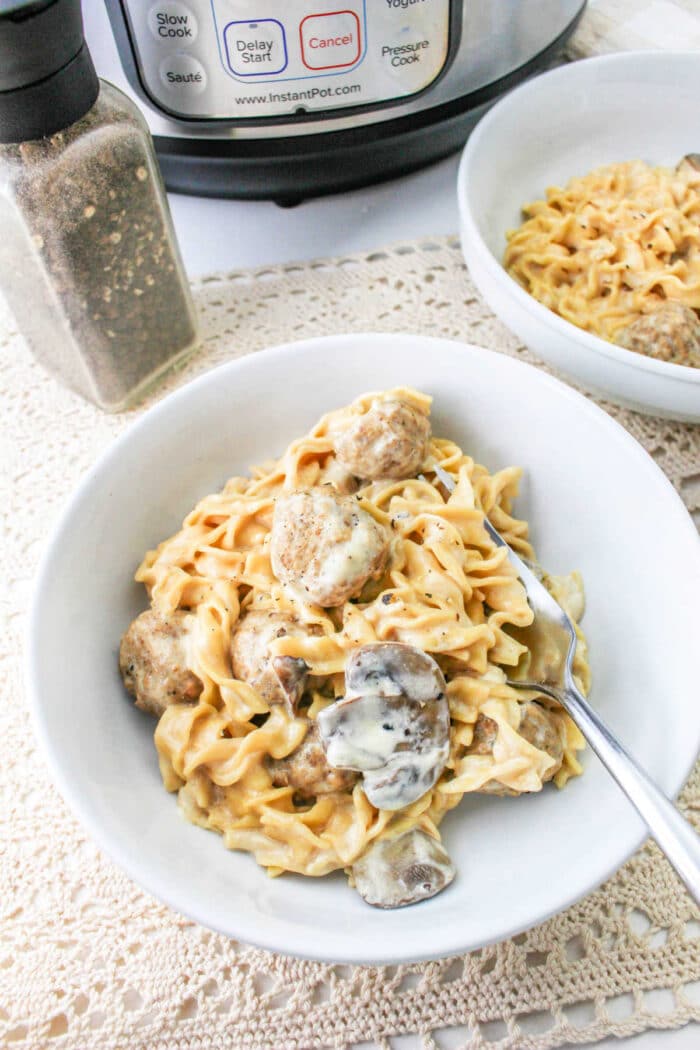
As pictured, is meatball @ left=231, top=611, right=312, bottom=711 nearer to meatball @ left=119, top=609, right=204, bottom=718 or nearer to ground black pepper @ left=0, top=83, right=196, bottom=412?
meatball @ left=119, top=609, right=204, bottom=718

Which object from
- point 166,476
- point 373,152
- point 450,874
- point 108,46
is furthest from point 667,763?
point 108,46

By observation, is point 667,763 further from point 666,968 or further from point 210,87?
point 210,87

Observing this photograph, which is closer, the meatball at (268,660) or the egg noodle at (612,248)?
the meatball at (268,660)

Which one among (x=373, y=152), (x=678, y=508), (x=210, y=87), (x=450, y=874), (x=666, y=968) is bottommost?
(x=666, y=968)

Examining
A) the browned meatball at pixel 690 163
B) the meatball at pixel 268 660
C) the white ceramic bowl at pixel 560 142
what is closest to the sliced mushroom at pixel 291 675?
the meatball at pixel 268 660

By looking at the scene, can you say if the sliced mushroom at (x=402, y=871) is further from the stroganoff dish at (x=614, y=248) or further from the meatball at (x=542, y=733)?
the stroganoff dish at (x=614, y=248)

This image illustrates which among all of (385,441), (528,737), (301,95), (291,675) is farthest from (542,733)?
(301,95)
